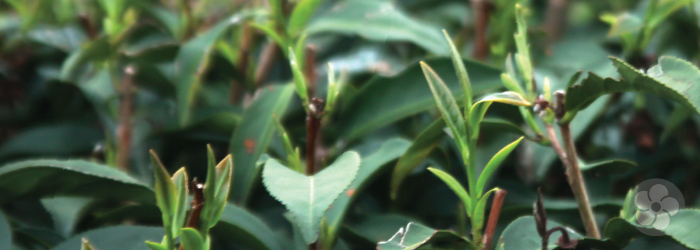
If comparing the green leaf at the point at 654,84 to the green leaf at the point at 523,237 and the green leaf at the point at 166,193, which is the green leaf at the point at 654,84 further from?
the green leaf at the point at 166,193

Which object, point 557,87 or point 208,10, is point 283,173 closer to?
point 557,87

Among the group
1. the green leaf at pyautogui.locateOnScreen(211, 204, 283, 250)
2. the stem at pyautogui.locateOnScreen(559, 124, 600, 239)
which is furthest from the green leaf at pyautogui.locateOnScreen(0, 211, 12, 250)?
the stem at pyautogui.locateOnScreen(559, 124, 600, 239)

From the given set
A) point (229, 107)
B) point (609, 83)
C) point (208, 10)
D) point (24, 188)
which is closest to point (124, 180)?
point (24, 188)

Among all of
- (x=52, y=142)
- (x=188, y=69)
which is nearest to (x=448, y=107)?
(x=188, y=69)

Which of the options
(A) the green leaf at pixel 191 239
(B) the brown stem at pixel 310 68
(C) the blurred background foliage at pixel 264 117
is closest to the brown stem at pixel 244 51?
(C) the blurred background foliage at pixel 264 117

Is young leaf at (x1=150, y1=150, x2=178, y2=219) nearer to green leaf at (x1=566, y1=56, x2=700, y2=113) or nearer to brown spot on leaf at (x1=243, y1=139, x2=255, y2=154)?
brown spot on leaf at (x1=243, y1=139, x2=255, y2=154)
